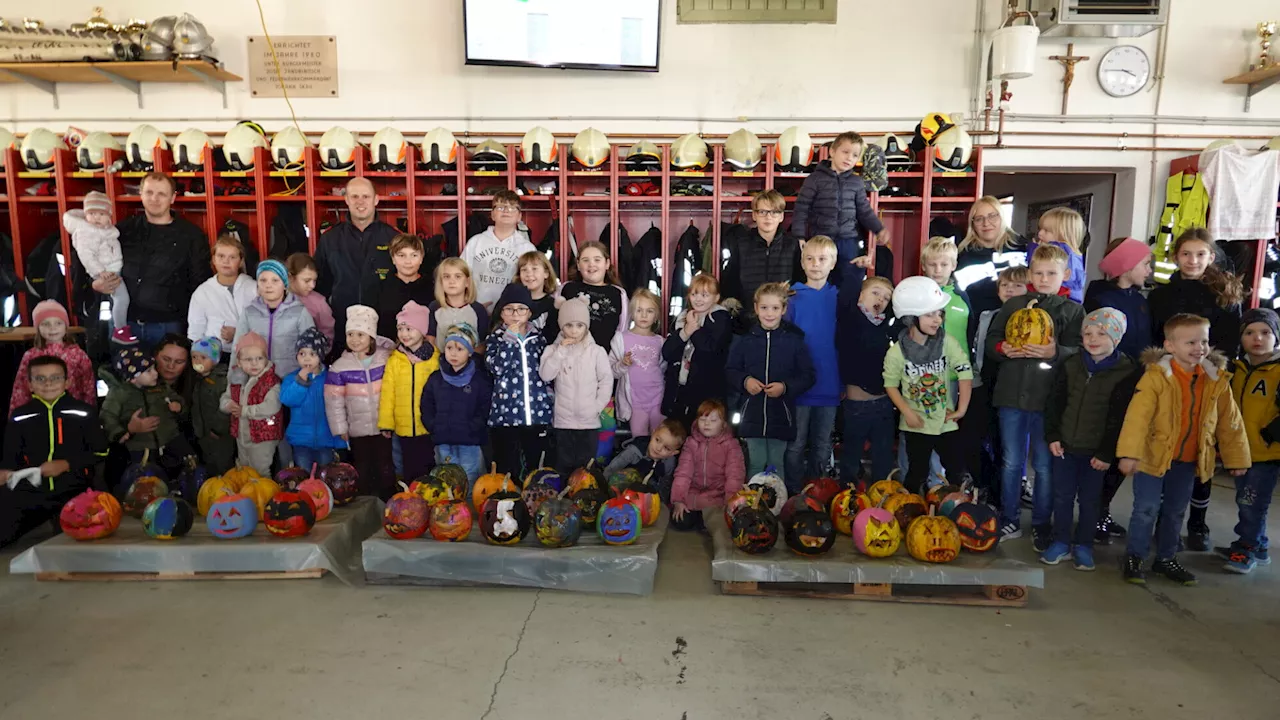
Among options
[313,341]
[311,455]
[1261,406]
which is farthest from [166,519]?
[1261,406]

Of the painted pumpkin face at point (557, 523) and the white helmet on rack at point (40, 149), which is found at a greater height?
the white helmet on rack at point (40, 149)

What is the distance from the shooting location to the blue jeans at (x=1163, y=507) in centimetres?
364

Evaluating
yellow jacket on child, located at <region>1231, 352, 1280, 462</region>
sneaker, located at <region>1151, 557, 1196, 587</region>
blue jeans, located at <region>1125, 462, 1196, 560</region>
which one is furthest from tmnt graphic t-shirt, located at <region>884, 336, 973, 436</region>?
yellow jacket on child, located at <region>1231, 352, 1280, 462</region>

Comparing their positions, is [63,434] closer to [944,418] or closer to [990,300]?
[944,418]

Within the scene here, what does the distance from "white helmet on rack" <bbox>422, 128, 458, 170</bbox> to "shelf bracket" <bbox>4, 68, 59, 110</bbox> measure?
12.6 feet

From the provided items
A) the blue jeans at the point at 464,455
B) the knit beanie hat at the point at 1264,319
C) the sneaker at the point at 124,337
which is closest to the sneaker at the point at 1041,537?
the knit beanie hat at the point at 1264,319

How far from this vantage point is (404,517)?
359 centimetres

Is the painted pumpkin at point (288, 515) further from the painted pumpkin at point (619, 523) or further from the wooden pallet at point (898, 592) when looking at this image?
the wooden pallet at point (898, 592)

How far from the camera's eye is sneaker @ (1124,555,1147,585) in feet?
11.9

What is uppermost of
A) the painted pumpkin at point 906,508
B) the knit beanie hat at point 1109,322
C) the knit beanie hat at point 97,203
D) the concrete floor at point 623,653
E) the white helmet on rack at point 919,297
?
the knit beanie hat at point 97,203

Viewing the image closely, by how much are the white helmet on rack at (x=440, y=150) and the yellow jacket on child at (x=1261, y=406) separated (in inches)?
220

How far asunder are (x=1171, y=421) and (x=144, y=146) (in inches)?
297

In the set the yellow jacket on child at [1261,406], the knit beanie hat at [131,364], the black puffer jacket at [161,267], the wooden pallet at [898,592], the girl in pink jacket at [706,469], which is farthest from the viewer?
the black puffer jacket at [161,267]

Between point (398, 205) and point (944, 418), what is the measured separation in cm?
502
